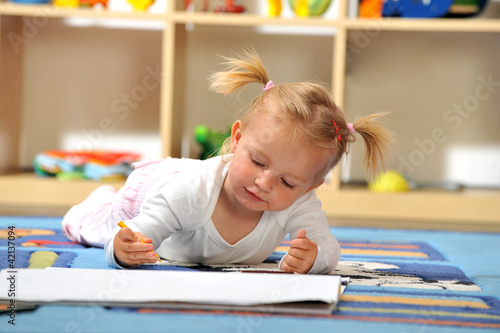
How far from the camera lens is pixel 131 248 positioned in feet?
3.15

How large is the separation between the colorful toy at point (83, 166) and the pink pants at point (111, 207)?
548 millimetres

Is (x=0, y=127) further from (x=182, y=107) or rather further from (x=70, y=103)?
(x=182, y=107)

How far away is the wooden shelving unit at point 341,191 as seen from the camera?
188 cm

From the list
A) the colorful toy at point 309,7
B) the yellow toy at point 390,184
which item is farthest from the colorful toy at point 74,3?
the yellow toy at point 390,184

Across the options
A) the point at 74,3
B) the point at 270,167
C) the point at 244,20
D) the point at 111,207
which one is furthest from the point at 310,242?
the point at 74,3

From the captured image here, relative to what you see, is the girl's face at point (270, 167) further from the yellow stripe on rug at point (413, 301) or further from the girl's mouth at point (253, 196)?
the yellow stripe on rug at point (413, 301)

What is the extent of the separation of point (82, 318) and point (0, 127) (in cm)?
155

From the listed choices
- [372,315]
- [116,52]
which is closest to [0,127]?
[116,52]

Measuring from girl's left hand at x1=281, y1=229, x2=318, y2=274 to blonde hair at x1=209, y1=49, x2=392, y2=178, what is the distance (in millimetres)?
112

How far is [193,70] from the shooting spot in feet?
7.79

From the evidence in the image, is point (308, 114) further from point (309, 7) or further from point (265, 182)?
point (309, 7)

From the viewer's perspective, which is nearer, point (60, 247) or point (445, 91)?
point (60, 247)

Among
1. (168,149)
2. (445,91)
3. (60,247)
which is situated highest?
(445,91)

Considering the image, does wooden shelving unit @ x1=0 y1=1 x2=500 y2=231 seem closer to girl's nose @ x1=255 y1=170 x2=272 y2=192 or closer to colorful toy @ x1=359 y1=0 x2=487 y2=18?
colorful toy @ x1=359 y1=0 x2=487 y2=18
